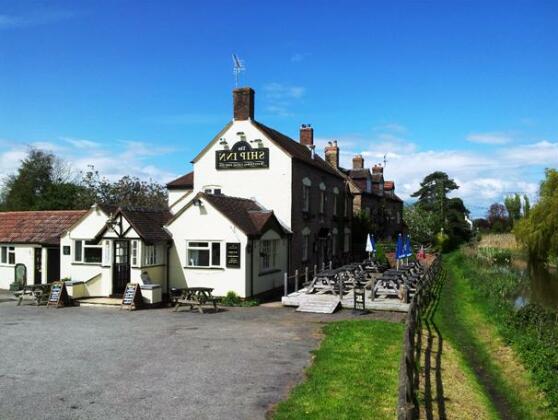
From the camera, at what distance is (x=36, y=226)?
26.5m

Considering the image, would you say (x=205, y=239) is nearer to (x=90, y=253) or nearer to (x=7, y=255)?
(x=90, y=253)

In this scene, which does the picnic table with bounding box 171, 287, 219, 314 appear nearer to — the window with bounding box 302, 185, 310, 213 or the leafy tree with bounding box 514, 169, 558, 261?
the window with bounding box 302, 185, 310, 213

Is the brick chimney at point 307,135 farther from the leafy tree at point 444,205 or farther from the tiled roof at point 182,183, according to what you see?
the leafy tree at point 444,205

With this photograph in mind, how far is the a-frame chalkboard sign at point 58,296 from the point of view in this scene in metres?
20.2

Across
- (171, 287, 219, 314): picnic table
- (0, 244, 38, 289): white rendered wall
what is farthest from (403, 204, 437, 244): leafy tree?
(0, 244, 38, 289): white rendered wall

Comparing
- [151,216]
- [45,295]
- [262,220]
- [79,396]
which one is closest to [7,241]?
[45,295]

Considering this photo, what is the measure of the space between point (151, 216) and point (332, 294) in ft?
28.6

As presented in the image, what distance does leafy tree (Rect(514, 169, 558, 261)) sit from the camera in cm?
3488

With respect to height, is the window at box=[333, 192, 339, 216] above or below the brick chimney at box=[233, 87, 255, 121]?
below

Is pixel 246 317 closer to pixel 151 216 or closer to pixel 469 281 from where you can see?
pixel 151 216

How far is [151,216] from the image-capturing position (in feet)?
73.5

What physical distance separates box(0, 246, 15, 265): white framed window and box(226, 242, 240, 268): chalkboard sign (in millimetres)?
12621

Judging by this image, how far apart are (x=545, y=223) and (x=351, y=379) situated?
102 feet

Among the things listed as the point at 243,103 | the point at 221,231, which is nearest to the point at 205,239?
the point at 221,231
